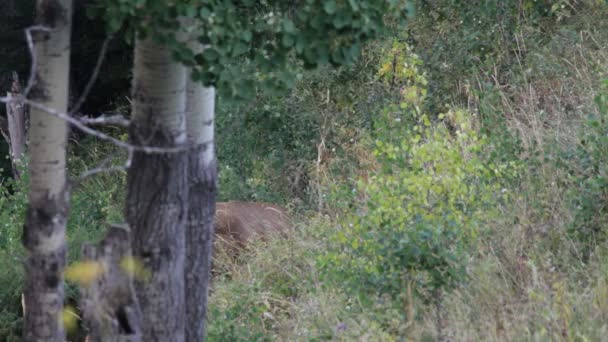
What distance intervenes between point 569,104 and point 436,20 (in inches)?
117

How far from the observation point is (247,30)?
3559 mm

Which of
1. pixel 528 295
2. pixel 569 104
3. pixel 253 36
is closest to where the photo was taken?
pixel 253 36

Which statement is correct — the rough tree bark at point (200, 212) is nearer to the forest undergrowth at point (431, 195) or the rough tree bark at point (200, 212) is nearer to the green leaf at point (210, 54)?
the forest undergrowth at point (431, 195)

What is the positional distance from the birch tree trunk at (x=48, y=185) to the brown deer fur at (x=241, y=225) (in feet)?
13.1

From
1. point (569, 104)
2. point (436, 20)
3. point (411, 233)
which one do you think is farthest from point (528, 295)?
point (436, 20)

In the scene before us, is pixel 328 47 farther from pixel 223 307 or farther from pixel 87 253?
pixel 223 307

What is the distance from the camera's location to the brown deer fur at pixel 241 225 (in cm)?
811

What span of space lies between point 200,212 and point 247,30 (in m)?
1.32

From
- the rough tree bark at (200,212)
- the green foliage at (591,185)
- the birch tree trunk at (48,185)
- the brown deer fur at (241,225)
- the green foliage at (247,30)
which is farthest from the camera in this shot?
the brown deer fur at (241,225)

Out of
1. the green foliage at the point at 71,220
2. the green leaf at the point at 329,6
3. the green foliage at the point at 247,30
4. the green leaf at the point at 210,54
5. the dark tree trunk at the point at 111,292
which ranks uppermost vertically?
the green leaf at the point at 329,6

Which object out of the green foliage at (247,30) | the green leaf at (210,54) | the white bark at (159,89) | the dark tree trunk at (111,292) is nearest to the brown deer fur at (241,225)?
the white bark at (159,89)

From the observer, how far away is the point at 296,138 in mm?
10102

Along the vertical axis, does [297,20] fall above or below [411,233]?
above

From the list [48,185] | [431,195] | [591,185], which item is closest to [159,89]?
[48,185]
